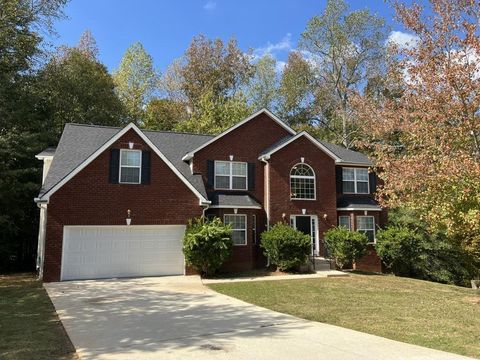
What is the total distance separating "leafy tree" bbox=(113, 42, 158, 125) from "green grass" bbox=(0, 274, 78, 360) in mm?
26129

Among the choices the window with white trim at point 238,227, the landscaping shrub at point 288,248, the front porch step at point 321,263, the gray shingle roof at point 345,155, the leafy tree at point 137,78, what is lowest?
the front porch step at point 321,263

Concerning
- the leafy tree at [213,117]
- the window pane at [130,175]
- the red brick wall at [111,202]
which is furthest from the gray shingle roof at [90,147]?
the leafy tree at [213,117]

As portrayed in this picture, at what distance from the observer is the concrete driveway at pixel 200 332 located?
688 cm

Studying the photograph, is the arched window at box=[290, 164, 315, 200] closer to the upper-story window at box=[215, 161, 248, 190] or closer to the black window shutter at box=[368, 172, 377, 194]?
the upper-story window at box=[215, 161, 248, 190]

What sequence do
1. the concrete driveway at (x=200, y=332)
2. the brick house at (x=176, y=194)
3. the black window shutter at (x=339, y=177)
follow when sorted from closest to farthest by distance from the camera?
the concrete driveway at (x=200, y=332) → the brick house at (x=176, y=194) → the black window shutter at (x=339, y=177)

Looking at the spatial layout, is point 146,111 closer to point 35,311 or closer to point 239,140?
point 239,140

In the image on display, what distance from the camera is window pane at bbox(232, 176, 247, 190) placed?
70.5ft

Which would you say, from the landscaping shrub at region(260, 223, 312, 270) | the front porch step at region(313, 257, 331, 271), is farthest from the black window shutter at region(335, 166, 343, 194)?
the landscaping shrub at region(260, 223, 312, 270)

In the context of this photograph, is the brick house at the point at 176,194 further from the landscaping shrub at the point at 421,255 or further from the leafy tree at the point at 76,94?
the leafy tree at the point at 76,94

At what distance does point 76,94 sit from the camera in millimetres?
31672

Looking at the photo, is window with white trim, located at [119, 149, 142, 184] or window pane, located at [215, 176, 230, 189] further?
window pane, located at [215, 176, 230, 189]

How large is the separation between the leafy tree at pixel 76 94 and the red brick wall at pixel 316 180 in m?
15.9

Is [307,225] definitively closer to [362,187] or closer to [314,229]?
[314,229]

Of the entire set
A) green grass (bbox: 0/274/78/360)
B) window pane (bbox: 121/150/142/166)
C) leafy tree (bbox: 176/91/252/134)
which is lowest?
green grass (bbox: 0/274/78/360)
